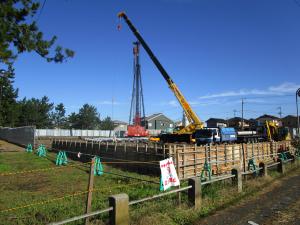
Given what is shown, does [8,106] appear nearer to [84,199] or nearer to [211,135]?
[211,135]

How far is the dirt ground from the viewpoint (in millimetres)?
8484

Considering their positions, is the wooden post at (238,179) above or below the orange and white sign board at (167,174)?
below

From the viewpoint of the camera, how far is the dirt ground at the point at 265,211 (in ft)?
27.8

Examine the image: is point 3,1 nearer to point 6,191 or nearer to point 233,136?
point 6,191

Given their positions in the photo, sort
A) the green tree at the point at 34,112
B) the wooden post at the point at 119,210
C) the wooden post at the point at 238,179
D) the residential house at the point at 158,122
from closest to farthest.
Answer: the wooden post at the point at 119,210 → the wooden post at the point at 238,179 → the green tree at the point at 34,112 → the residential house at the point at 158,122

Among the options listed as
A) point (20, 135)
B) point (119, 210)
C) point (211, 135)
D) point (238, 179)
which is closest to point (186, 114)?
point (211, 135)

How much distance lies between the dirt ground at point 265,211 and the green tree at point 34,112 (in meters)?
86.8

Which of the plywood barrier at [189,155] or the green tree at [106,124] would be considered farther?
the green tree at [106,124]

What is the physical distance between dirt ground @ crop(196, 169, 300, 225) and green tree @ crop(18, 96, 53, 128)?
86.8 metres

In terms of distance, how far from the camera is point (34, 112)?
97938 mm

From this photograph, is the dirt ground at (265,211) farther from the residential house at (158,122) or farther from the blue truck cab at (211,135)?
the residential house at (158,122)

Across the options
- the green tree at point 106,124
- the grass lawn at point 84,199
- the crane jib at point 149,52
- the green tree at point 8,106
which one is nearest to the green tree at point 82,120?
the green tree at point 106,124

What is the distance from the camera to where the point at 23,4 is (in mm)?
13211

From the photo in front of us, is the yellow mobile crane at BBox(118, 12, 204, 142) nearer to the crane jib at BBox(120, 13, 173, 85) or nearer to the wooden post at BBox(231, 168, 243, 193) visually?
the crane jib at BBox(120, 13, 173, 85)
